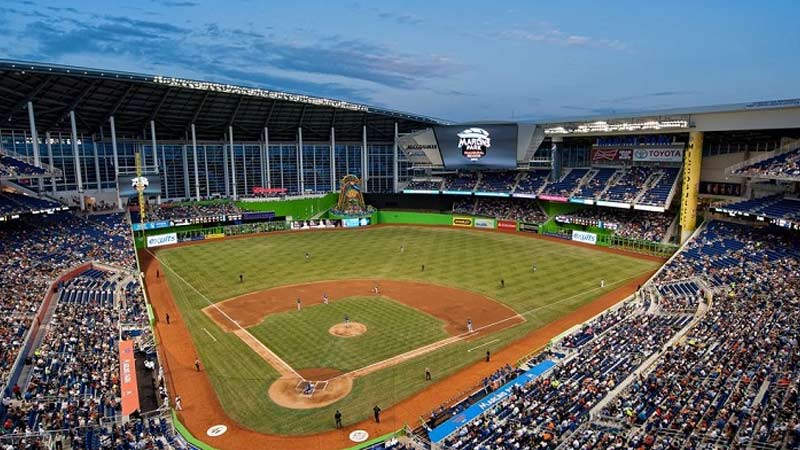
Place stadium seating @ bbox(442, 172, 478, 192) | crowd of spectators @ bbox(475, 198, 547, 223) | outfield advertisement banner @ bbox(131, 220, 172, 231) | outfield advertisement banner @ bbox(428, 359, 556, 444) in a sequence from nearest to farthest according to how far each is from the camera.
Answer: outfield advertisement banner @ bbox(428, 359, 556, 444) → outfield advertisement banner @ bbox(131, 220, 172, 231) → crowd of spectators @ bbox(475, 198, 547, 223) → stadium seating @ bbox(442, 172, 478, 192)

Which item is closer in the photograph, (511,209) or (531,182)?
(531,182)

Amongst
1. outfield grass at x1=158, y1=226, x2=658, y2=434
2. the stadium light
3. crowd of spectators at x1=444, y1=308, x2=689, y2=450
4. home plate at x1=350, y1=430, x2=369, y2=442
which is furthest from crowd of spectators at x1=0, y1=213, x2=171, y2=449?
the stadium light

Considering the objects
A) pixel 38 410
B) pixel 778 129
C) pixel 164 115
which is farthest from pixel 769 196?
pixel 164 115

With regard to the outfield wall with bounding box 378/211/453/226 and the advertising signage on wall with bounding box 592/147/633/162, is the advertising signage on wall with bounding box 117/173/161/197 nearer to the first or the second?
the outfield wall with bounding box 378/211/453/226

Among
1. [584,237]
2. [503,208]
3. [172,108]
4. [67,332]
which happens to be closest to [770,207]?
[584,237]

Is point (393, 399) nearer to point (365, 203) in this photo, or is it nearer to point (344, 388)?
point (344, 388)

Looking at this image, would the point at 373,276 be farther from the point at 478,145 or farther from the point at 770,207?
the point at 770,207
